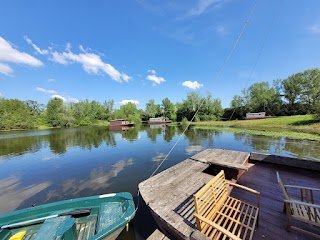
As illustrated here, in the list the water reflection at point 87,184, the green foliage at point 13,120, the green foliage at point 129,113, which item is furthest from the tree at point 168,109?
the water reflection at point 87,184

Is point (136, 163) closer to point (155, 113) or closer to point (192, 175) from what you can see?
point (192, 175)

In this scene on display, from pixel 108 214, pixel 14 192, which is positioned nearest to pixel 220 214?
pixel 108 214

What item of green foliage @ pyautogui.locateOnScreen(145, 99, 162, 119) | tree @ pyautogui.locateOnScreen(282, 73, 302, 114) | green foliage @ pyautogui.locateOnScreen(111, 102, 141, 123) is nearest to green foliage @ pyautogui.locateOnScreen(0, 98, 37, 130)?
green foliage @ pyautogui.locateOnScreen(111, 102, 141, 123)

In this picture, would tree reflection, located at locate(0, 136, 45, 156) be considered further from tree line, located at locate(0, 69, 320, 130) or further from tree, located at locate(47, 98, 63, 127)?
tree, located at locate(47, 98, 63, 127)

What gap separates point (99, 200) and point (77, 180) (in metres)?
4.72

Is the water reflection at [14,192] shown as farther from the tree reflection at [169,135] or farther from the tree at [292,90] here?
the tree at [292,90]

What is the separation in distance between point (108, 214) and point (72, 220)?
0.88 meters

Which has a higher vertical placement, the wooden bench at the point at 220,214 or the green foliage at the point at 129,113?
the green foliage at the point at 129,113

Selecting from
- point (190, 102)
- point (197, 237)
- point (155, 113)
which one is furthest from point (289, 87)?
point (197, 237)

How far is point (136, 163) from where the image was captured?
10164 mm

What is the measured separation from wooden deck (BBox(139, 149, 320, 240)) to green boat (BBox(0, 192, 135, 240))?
2.91 feet

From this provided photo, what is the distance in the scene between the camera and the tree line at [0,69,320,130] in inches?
1551

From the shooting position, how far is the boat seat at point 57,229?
3.12 m

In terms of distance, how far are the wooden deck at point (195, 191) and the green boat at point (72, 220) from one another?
887mm
